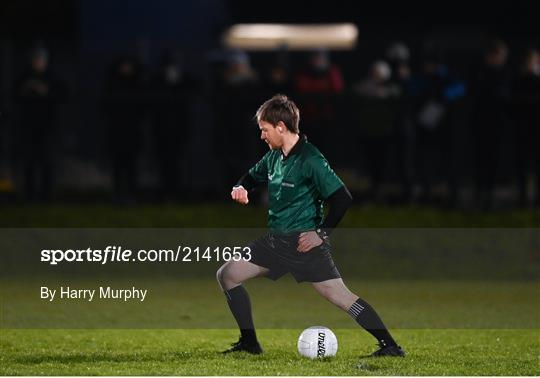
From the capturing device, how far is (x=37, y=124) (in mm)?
20172

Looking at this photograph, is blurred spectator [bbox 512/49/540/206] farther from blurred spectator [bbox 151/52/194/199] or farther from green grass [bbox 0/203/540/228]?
blurred spectator [bbox 151/52/194/199]

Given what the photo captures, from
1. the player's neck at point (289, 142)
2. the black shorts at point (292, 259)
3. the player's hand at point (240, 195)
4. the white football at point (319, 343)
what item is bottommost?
the white football at point (319, 343)

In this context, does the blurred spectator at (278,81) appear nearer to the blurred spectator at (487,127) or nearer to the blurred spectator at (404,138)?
the blurred spectator at (404,138)

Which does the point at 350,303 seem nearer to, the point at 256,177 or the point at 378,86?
the point at 256,177

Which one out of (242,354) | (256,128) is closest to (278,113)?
(242,354)

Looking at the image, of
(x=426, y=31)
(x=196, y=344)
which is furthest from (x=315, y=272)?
(x=426, y=31)

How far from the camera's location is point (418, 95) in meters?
19.6

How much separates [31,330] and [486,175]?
8.80m

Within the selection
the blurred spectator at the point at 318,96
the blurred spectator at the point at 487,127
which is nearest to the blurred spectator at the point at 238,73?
the blurred spectator at the point at 318,96

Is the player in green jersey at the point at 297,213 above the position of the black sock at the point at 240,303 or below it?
above

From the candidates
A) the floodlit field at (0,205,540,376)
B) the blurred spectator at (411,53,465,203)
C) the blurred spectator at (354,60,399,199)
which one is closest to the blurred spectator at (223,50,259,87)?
the blurred spectator at (354,60,399,199)

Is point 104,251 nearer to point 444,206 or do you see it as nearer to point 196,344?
point 444,206

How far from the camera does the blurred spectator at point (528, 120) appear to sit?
64.0ft

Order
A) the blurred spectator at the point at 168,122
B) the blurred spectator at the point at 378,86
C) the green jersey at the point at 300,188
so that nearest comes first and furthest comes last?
the green jersey at the point at 300,188 → the blurred spectator at the point at 378,86 → the blurred spectator at the point at 168,122
